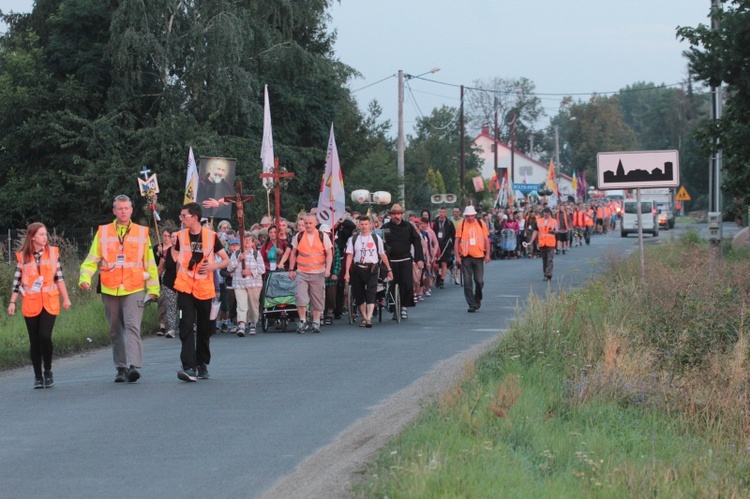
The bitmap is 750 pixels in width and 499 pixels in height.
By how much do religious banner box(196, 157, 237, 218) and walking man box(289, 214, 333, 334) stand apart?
4110mm

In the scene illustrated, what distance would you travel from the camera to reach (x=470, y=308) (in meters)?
21.5

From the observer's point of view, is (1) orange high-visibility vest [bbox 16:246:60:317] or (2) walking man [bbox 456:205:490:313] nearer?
(1) orange high-visibility vest [bbox 16:246:60:317]

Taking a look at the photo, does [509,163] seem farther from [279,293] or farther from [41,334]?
[41,334]

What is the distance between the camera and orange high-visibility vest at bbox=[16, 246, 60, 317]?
41.6ft

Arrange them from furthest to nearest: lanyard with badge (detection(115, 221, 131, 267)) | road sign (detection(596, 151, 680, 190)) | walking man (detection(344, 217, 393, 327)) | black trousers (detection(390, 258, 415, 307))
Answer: black trousers (detection(390, 258, 415, 307))
walking man (detection(344, 217, 393, 327))
road sign (detection(596, 151, 680, 190))
lanyard with badge (detection(115, 221, 131, 267))

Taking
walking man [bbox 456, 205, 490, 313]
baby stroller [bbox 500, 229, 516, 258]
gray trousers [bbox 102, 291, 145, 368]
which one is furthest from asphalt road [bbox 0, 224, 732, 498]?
baby stroller [bbox 500, 229, 516, 258]

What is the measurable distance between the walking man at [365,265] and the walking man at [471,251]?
2420 mm

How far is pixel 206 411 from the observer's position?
10516 millimetres

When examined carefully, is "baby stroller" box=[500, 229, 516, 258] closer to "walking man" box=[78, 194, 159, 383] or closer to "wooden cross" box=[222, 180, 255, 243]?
"wooden cross" box=[222, 180, 255, 243]

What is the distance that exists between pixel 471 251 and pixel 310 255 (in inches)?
155

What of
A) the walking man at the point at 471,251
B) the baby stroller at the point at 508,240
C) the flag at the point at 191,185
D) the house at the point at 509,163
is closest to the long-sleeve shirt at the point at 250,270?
the walking man at the point at 471,251

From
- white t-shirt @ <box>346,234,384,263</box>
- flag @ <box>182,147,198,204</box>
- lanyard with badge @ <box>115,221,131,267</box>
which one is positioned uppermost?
flag @ <box>182,147,198,204</box>

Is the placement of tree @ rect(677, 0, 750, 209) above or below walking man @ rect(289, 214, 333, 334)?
above

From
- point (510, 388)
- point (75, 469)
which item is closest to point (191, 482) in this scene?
point (75, 469)
